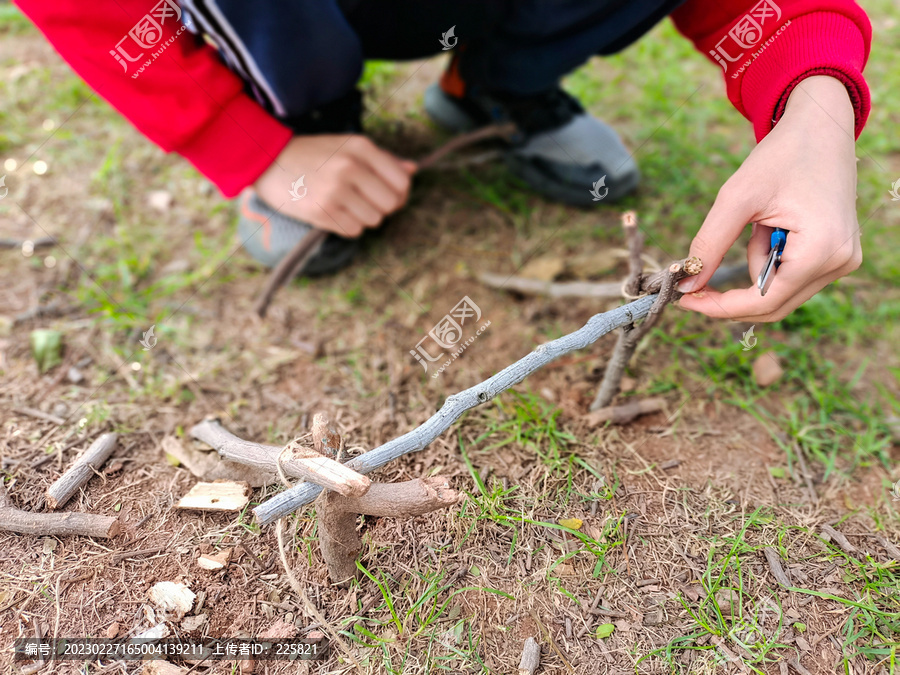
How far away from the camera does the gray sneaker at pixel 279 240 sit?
2268mm

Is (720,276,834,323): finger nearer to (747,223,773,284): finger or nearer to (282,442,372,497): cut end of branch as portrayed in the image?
(747,223,773,284): finger

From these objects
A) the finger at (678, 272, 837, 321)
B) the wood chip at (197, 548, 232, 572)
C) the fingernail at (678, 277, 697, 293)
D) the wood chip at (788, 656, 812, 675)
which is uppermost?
the wood chip at (197, 548, 232, 572)

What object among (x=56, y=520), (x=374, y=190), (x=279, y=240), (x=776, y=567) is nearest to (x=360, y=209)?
(x=374, y=190)

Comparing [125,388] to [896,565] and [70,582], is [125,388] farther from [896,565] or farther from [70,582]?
[896,565]

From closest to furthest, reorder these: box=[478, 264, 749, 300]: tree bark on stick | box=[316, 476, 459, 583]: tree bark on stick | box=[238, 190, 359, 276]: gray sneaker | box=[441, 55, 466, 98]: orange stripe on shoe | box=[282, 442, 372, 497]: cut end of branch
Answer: box=[282, 442, 372, 497]: cut end of branch, box=[316, 476, 459, 583]: tree bark on stick, box=[478, 264, 749, 300]: tree bark on stick, box=[238, 190, 359, 276]: gray sneaker, box=[441, 55, 466, 98]: orange stripe on shoe

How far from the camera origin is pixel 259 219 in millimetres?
2318

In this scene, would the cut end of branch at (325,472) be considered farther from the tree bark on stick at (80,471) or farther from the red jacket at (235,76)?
the red jacket at (235,76)

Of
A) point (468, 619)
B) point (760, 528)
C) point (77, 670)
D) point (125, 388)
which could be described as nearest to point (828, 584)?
point (760, 528)

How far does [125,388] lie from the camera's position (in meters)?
1.86

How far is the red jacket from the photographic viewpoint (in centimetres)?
150

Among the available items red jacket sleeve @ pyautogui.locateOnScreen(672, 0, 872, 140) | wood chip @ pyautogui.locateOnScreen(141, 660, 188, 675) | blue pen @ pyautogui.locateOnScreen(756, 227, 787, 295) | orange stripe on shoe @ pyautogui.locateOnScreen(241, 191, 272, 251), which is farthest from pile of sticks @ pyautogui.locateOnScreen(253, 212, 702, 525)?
orange stripe on shoe @ pyautogui.locateOnScreen(241, 191, 272, 251)

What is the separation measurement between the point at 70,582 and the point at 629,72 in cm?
338

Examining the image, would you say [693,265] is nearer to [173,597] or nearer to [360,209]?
[360,209]

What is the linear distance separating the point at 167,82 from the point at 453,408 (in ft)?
4.54
